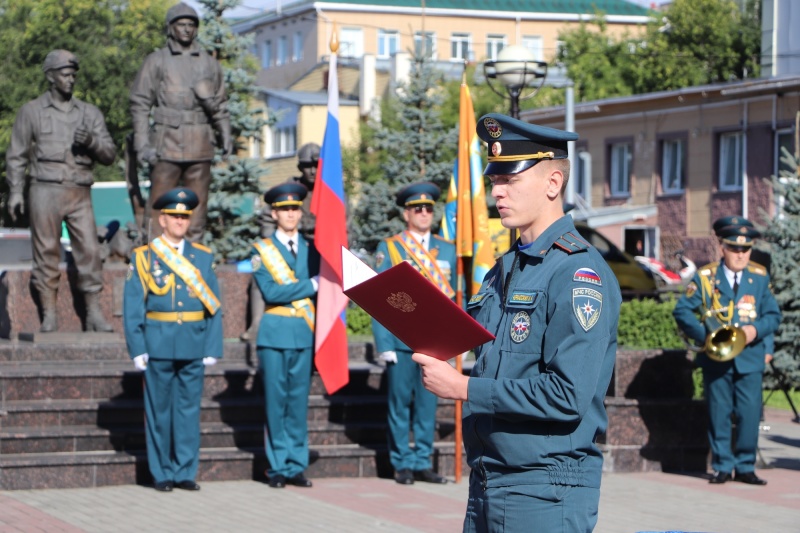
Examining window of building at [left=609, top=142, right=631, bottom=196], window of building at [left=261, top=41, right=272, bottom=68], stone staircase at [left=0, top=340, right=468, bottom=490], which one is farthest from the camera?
window of building at [left=261, top=41, right=272, bottom=68]

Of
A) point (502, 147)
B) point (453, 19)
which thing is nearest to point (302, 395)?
point (502, 147)

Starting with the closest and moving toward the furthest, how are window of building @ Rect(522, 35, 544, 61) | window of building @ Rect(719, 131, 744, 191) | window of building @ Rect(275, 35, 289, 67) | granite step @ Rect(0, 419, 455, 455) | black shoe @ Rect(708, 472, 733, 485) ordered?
1. granite step @ Rect(0, 419, 455, 455)
2. black shoe @ Rect(708, 472, 733, 485)
3. window of building @ Rect(719, 131, 744, 191)
4. window of building @ Rect(522, 35, 544, 61)
5. window of building @ Rect(275, 35, 289, 67)

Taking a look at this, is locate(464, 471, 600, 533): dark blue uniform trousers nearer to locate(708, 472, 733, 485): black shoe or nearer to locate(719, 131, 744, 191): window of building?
locate(708, 472, 733, 485): black shoe

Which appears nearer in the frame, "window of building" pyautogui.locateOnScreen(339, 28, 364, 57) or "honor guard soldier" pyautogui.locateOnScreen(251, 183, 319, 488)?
"honor guard soldier" pyautogui.locateOnScreen(251, 183, 319, 488)

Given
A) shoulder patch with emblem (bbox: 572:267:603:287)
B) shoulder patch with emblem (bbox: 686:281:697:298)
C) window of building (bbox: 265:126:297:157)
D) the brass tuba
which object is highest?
window of building (bbox: 265:126:297:157)

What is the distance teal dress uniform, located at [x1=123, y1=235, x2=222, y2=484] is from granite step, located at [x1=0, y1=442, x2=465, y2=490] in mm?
339

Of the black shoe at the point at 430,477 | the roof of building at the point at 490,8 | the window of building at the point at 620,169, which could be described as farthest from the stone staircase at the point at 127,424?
the roof of building at the point at 490,8

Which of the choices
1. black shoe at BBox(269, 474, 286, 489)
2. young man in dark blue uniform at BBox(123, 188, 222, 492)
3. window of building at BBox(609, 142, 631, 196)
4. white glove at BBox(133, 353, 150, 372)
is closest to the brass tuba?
black shoe at BBox(269, 474, 286, 489)

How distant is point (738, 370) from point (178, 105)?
5663 mm

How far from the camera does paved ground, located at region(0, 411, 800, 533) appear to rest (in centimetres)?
891

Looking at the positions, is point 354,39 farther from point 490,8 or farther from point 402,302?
point 402,302

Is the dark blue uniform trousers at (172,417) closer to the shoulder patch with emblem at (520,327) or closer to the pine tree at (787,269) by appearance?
the shoulder patch with emblem at (520,327)

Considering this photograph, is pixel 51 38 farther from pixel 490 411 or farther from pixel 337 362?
pixel 490 411

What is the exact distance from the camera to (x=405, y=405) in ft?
35.4
